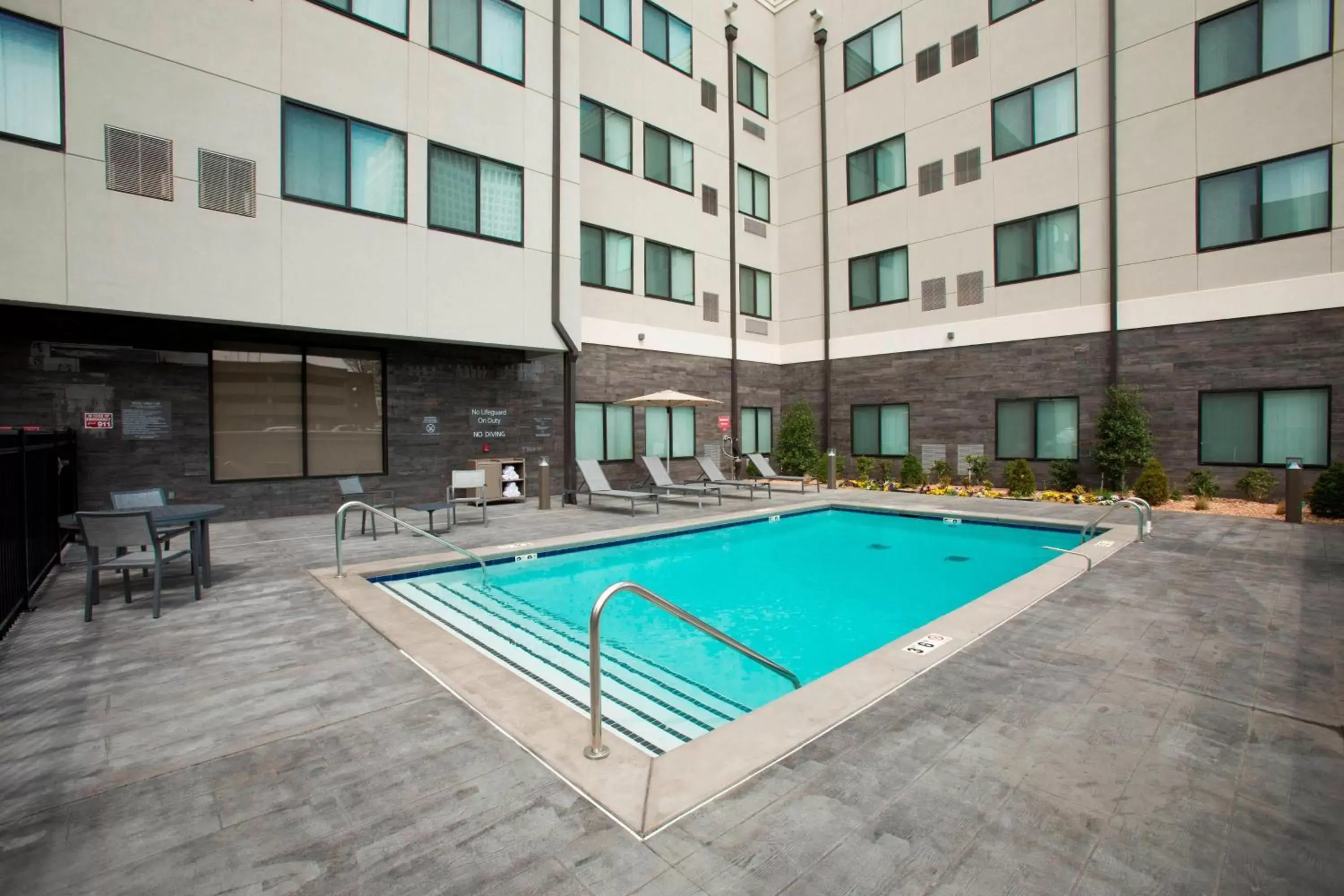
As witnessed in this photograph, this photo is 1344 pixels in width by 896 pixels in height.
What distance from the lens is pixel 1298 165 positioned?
1112 cm

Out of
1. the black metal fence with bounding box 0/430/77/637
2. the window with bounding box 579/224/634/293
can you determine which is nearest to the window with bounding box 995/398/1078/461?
the window with bounding box 579/224/634/293

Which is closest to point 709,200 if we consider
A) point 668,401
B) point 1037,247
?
point 668,401

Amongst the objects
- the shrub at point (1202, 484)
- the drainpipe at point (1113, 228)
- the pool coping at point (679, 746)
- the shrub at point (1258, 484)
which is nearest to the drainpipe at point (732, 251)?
the drainpipe at point (1113, 228)

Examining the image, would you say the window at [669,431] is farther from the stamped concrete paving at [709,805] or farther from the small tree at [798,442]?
the stamped concrete paving at [709,805]

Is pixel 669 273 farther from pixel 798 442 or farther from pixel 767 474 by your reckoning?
pixel 798 442

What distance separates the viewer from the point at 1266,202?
11.4 m

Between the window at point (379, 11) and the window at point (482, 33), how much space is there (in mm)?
453

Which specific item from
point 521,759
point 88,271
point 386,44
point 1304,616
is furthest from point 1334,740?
point 386,44

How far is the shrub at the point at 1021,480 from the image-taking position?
526 inches

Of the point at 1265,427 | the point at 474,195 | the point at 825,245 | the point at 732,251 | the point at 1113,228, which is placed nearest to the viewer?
the point at 474,195

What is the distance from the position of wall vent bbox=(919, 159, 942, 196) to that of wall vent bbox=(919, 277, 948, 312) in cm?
223

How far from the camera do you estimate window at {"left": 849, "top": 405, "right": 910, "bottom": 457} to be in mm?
16453

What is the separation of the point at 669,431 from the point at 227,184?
10244 millimetres

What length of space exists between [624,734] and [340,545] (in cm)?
406
